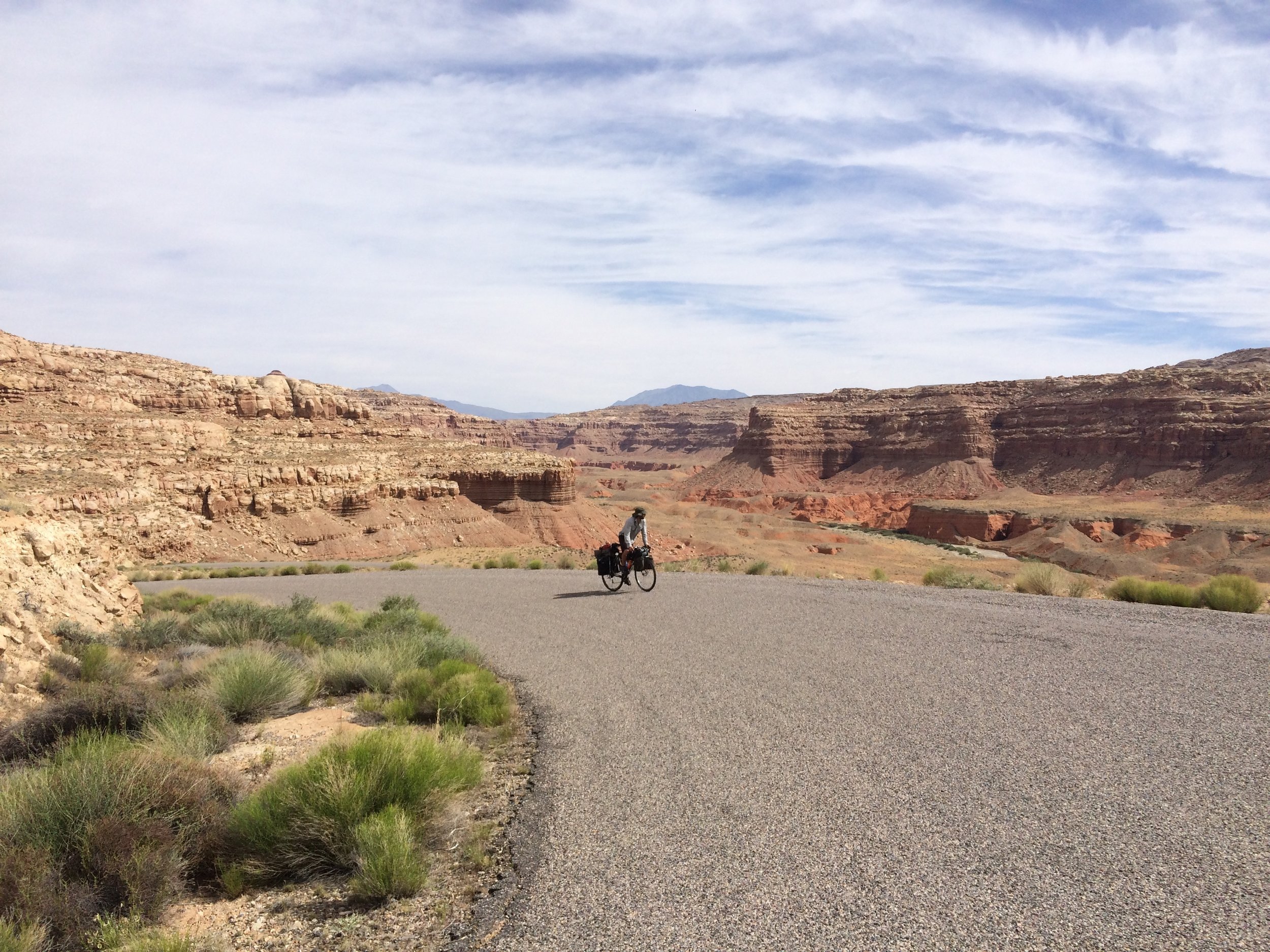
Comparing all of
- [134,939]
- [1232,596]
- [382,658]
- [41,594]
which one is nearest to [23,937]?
[134,939]

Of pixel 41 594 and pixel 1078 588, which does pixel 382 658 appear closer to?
pixel 41 594

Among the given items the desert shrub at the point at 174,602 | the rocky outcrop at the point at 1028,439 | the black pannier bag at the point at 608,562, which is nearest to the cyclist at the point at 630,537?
the black pannier bag at the point at 608,562

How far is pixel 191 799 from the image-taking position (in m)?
4.85

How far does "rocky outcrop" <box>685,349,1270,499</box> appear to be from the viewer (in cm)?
7494

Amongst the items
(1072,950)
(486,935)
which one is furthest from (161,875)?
(1072,950)

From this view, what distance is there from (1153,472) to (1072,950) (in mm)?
89908

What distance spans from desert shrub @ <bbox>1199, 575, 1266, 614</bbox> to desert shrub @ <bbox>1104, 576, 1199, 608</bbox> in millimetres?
206

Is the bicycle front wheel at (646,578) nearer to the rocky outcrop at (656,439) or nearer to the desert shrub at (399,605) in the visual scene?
the desert shrub at (399,605)

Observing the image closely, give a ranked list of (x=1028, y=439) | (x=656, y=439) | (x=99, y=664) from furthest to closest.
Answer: (x=656, y=439) → (x=1028, y=439) → (x=99, y=664)

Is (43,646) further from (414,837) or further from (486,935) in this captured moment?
(486,935)

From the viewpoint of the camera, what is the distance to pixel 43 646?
354 inches

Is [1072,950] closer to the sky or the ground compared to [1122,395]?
closer to the ground

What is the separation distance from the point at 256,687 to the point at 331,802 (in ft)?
12.3

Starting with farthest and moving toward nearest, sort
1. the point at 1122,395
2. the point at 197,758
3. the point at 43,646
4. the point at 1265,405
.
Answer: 1. the point at 1122,395
2. the point at 1265,405
3. the point at 43,646
4. the point at 197,758
